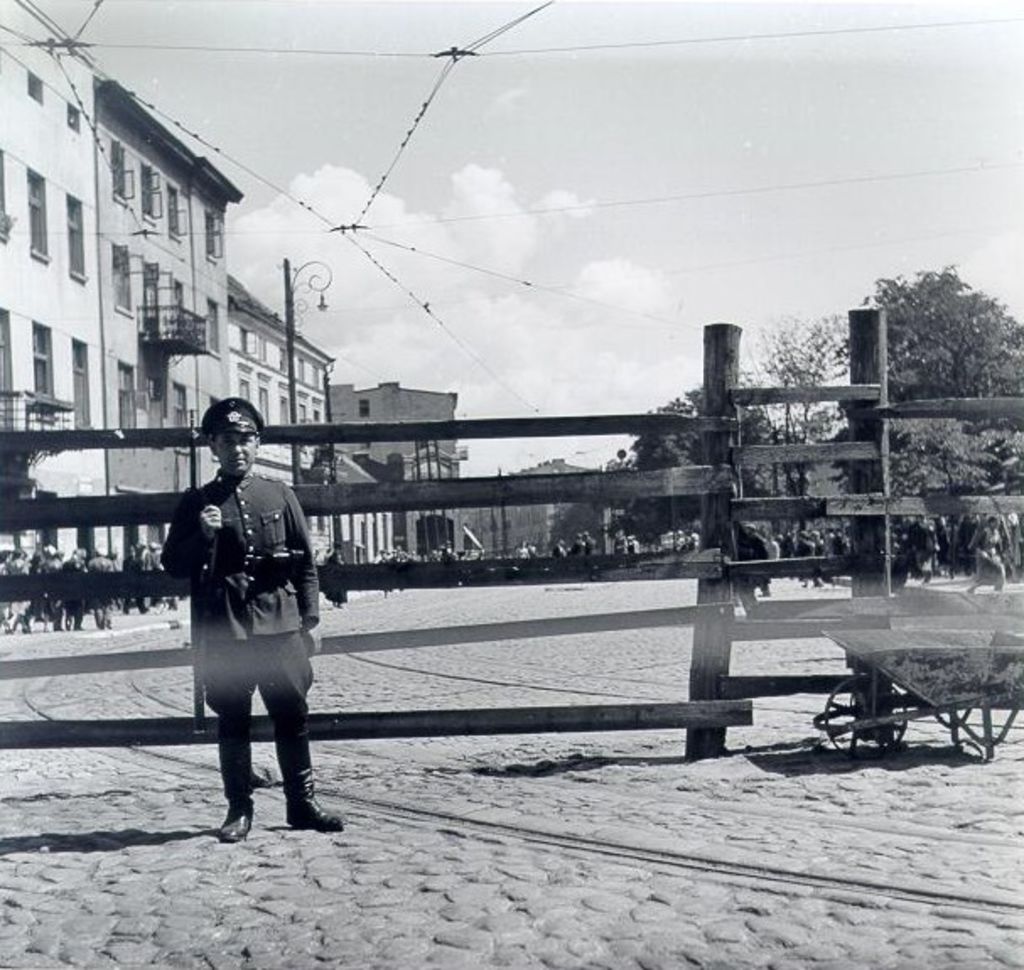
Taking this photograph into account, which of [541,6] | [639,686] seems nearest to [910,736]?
[639,686]

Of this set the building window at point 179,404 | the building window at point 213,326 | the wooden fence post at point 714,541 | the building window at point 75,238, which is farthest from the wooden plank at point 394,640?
the building window at point 213,326

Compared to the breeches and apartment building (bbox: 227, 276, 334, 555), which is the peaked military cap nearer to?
the breeches

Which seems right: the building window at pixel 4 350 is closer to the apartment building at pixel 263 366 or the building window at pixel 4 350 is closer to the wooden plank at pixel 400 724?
the apartment building at pixel 263 366

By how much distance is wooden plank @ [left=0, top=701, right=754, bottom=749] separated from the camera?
22.9 ft

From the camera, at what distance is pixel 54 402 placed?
30156mm

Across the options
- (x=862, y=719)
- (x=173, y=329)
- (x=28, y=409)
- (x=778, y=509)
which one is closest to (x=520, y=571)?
(x=778, y=509)

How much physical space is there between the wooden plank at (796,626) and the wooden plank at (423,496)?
0.77 m

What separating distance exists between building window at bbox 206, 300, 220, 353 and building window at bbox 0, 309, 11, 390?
1482 centimetres

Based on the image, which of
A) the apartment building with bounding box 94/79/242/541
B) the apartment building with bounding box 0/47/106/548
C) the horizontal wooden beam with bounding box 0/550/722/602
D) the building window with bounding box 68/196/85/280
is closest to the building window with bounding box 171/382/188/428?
the apartment building with bounding box 94/79/242/541

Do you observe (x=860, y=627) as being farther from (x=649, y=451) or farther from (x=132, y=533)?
(x=649, y=451)

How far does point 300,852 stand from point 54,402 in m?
26.4

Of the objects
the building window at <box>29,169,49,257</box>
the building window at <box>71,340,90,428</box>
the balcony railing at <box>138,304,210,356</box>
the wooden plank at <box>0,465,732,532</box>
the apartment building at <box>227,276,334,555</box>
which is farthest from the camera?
the apartment building at <box>227,276,334,555</box>

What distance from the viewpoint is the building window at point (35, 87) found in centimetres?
2986

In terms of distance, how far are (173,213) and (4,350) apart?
1213 centimetres
